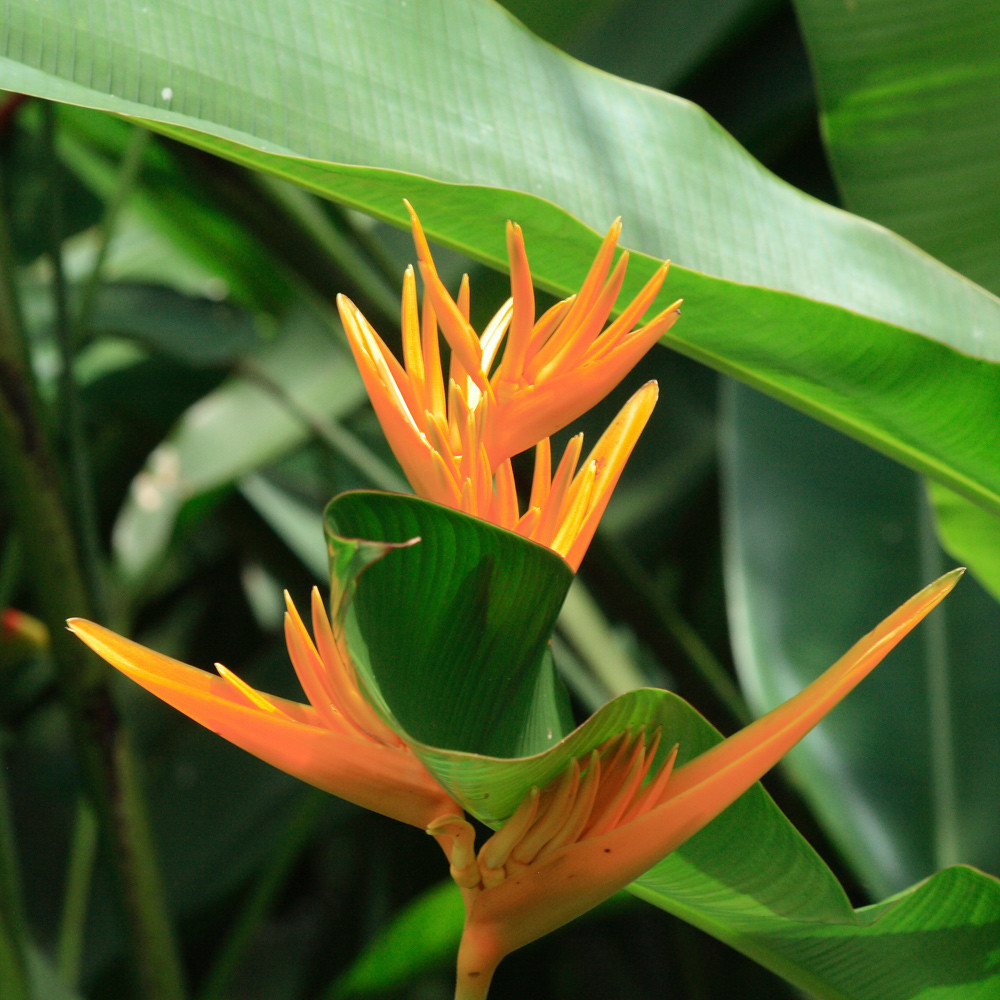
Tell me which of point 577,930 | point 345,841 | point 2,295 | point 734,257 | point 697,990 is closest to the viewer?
point 734,257

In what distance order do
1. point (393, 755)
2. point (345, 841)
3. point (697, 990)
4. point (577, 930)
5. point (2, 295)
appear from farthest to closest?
point (345, 841)
point (577, 930)
point (697, 990)
point (2, 295)
point (393, 755)

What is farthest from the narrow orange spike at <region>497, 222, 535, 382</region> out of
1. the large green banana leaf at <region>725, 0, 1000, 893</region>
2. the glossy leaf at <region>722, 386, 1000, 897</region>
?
the glossy leaf at <region>722, 386, 1000, 897</region>

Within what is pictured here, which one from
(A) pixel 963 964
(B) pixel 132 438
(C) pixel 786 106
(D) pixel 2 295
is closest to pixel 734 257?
(A) pixel 963 964

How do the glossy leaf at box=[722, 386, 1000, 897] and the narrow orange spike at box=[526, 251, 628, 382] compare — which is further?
the glossy leaf at box=[722, 386, 1000, 897]

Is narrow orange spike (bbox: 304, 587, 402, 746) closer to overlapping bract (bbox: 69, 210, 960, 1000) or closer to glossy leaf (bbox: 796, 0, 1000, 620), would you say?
overlapping bract (bbox: 69, 210, 960, 1000)

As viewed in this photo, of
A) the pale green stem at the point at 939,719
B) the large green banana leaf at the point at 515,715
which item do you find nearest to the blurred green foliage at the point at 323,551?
the pale green stem at the point at 939,719

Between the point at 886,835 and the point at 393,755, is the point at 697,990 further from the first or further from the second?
the point at 393,755

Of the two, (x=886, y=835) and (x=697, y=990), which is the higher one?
(x=886, y=835)

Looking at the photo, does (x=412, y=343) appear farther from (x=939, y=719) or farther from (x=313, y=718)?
(x=939, y=719)

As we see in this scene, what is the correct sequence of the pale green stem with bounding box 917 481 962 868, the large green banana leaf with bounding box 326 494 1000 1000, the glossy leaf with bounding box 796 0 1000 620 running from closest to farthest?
1. the large green banana leaf with bounding box 326 494 1000 1000
2. the glossy leaf with bounding box 796 0 1000 620
3. the pale green stem with bounding box 917 481 962 868
